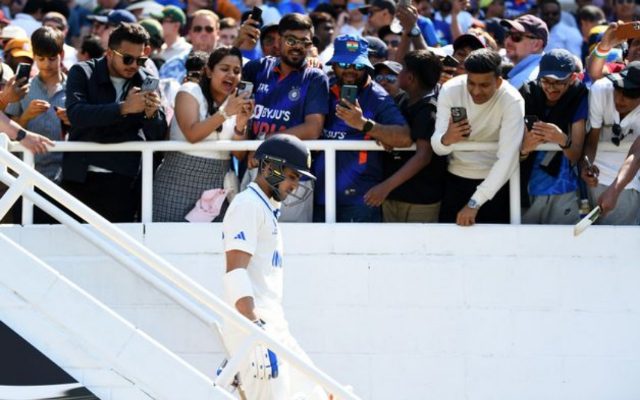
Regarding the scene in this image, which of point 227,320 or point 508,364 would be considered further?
point 508,364

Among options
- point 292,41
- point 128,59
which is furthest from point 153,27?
point 292,41

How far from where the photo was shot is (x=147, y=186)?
10.0 metres

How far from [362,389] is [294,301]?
2.62ft

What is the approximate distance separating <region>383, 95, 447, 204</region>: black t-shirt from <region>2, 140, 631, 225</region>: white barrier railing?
0.27 metres

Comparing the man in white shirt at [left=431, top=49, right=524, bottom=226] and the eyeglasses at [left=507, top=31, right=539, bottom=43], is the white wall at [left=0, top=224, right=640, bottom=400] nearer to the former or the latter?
the man in white shirt at [left=431, top=49, right=524, bottom=226]

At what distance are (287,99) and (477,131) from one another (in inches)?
56.3

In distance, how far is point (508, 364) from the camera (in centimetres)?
990

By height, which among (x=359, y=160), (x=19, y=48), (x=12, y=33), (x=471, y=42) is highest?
(x=471, y=42)

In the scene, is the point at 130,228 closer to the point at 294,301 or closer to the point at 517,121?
the point at 294,301

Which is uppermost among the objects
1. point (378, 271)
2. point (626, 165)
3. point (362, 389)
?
point (626, 165)

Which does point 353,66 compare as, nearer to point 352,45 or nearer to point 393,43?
point 352,45

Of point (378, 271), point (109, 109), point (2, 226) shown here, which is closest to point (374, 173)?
point (378, 271)

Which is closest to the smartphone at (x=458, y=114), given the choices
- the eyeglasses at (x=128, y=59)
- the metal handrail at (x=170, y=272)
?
the eyeglasses at (x=128, y=59)

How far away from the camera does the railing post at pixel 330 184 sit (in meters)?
9.90
